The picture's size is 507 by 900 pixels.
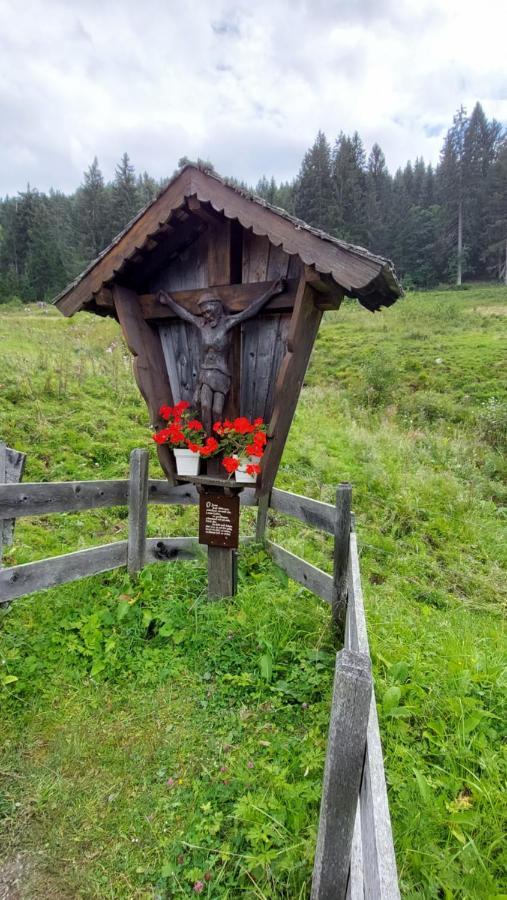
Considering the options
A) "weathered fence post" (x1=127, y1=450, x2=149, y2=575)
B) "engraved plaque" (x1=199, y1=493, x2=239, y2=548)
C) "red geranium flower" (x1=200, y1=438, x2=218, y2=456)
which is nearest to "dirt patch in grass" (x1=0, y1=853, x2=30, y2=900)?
"engraved plaque" (x1=199, y1=493, x2=239, y2=548)

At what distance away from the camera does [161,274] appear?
4.14 meters

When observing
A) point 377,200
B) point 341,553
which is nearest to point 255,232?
point 341,553

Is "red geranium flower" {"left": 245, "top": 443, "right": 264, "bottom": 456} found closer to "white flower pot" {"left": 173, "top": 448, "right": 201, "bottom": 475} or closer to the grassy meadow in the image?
"white flower pot" {"left": 173, "top": 448, "right": 201, "bottom": 475}

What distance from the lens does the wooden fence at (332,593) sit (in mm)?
1332

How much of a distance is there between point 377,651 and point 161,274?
12.5 ft

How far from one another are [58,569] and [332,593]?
2439mm

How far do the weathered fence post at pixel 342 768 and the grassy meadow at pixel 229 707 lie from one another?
57 centimetres

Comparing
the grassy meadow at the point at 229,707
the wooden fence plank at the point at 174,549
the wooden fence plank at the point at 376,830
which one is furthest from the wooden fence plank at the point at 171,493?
the wooden fence plank at the point at 376,830

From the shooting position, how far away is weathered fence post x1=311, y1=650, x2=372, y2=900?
1397 millimetres

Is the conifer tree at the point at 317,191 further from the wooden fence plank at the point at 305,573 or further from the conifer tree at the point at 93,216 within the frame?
the wooden fence plank at the point at 305,573

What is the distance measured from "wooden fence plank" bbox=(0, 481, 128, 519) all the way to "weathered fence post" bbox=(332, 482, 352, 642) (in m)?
2.26

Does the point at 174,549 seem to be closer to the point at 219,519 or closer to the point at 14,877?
the point at 219,519

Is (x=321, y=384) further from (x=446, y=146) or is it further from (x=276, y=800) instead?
(x=446, y=146)

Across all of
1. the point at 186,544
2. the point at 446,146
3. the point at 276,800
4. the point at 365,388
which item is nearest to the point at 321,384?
the point at 365,388
